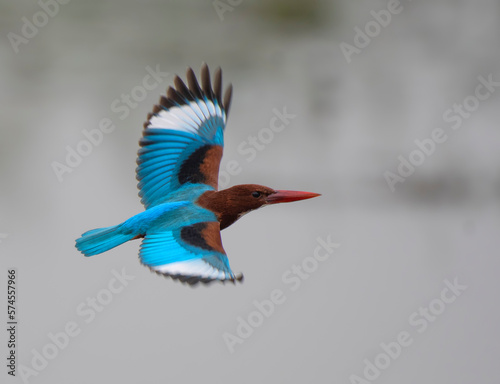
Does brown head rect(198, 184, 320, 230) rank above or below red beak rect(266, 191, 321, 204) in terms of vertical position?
above

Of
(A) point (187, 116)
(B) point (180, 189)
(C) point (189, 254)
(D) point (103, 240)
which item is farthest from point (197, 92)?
(C) point (189, 254)

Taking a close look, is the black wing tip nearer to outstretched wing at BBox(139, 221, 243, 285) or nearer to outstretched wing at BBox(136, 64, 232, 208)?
outstretched wing at BBox(136, 64, 232, 208)

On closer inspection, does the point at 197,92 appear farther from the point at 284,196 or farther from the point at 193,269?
the point at 193,269

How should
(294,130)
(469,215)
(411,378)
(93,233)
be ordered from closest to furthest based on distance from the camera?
(93,233) < (411,378) < (469,215) < (294,130)

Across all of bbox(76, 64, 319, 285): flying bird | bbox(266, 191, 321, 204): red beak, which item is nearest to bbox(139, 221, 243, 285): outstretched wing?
bbox(76, 64, 319, 285): flying bird

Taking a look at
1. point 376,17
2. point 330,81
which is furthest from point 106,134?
point 376,17

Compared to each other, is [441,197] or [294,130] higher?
[294,130]

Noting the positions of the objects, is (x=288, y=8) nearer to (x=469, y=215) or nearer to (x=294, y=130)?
(x=294, y=130)
